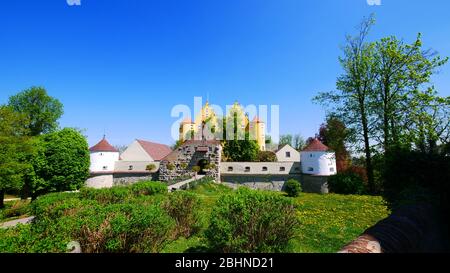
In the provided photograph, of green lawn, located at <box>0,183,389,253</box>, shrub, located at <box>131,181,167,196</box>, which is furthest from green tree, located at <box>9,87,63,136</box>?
green lawn, located at <box>0,183,389,253</box>

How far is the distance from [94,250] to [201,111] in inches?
2121

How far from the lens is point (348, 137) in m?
24.3

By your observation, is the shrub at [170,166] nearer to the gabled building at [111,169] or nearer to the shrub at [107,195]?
the gabled building at [111,169]

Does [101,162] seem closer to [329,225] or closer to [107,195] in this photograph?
[107,195]

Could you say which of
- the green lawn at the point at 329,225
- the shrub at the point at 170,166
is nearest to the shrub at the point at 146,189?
the green lawn at the point at 329,225

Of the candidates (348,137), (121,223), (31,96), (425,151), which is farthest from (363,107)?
(31,96)

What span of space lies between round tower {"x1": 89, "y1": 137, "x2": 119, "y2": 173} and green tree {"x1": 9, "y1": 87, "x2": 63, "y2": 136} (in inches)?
411

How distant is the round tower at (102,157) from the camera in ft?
113

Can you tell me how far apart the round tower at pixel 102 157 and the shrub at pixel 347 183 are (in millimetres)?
28844

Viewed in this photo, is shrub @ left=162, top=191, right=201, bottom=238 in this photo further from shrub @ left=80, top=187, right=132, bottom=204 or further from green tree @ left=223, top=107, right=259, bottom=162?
green tree @ left=223, top=107, right=259, bottom=162

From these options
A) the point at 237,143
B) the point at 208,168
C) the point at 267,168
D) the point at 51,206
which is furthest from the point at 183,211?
the point at 237,143

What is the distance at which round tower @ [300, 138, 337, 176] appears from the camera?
31.6 metres

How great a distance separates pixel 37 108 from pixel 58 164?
1624 cm
